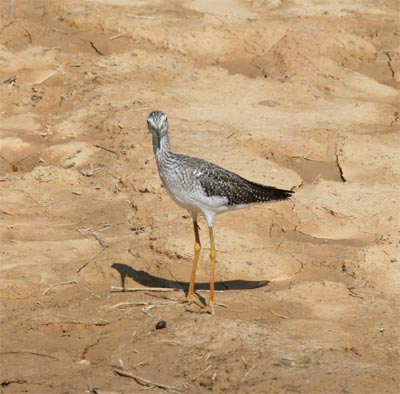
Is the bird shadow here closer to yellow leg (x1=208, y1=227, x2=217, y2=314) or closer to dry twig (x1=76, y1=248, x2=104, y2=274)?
dry twig (x1=76, y1=248, x2=104, y2=274)

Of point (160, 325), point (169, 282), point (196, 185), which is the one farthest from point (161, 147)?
point (160, 325)

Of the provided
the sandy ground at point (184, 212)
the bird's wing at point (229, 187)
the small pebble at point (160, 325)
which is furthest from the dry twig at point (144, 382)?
the bird's wing at point (229, 187)

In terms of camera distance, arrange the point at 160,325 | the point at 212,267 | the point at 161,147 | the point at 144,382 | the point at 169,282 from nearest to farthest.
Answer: the point at 144,382 < the point at 160,325 < the point at 161,147 < the point at 212,267 < the point at 169,282

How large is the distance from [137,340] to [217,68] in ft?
20.6

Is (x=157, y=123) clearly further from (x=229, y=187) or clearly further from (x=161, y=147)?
(x=229, y=187)

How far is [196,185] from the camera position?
25.4ft

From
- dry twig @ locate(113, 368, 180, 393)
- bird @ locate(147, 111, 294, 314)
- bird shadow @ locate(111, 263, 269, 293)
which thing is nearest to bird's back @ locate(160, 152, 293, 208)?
bird @ locate(147, 111, 294, 314)

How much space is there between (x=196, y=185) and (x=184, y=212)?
1.65 m

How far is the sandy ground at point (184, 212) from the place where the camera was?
7059 mm

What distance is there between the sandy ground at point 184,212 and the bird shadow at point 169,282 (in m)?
0.02

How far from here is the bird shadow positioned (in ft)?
27.3

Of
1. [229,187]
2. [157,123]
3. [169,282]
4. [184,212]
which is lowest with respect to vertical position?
[169,282]

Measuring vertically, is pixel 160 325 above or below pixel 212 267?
below

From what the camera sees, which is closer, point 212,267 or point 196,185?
point 196,185
